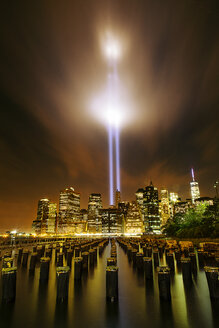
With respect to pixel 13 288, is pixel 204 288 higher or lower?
lower

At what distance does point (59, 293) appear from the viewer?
626 cm

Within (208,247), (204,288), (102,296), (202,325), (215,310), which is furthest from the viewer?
(208,247)

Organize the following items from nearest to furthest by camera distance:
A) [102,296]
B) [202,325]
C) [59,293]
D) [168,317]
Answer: [202,325] < [168,317] < [59,293] < [102,296]

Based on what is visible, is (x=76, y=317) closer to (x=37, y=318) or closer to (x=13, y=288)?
(x=37, y=318)

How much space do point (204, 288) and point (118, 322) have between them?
4.53m

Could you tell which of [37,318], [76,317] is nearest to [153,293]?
[76,317]

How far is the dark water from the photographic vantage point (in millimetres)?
4816

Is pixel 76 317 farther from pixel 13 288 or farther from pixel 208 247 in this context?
pixel 208 247

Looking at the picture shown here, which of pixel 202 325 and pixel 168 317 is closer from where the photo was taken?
pixel 202 325

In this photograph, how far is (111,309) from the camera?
5.73m

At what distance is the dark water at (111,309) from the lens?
482cm

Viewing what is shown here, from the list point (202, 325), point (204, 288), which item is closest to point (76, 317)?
point (202, 325)

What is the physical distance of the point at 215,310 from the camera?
5.44m

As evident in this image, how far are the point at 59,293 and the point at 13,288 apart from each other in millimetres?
1501
